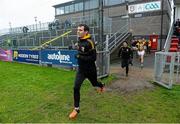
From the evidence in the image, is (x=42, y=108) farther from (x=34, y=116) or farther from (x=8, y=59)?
(x=8, y=59)

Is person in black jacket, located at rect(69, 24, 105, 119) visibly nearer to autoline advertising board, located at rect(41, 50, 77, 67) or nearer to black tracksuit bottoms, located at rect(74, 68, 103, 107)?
black tracksuit bottoms, located at rect(74, 68, 103, 107)

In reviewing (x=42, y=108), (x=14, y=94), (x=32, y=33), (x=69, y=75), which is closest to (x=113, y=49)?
(x=69, y=75)

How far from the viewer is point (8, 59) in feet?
62.0

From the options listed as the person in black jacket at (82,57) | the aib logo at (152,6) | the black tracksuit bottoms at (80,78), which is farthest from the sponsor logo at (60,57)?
the aib logo at (152,6)

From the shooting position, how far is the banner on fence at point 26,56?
51.5 feet

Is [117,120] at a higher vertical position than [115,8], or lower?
lower

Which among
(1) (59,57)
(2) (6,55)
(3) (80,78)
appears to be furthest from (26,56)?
(3) (80,78)

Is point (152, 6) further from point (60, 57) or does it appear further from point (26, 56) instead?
point (60, 57)

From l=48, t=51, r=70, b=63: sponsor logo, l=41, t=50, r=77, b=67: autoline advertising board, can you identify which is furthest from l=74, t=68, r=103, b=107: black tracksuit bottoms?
l=48, t=51, r=70, b=63: sponsor logo

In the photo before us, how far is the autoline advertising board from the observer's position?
12811mm

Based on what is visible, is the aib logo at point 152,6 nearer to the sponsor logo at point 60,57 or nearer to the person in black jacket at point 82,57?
the sponsor logo at point 60,57

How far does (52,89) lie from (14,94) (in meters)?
1.34

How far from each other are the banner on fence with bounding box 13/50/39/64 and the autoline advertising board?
85 cm

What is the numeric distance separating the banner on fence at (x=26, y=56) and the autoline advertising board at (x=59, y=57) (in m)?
0.85
